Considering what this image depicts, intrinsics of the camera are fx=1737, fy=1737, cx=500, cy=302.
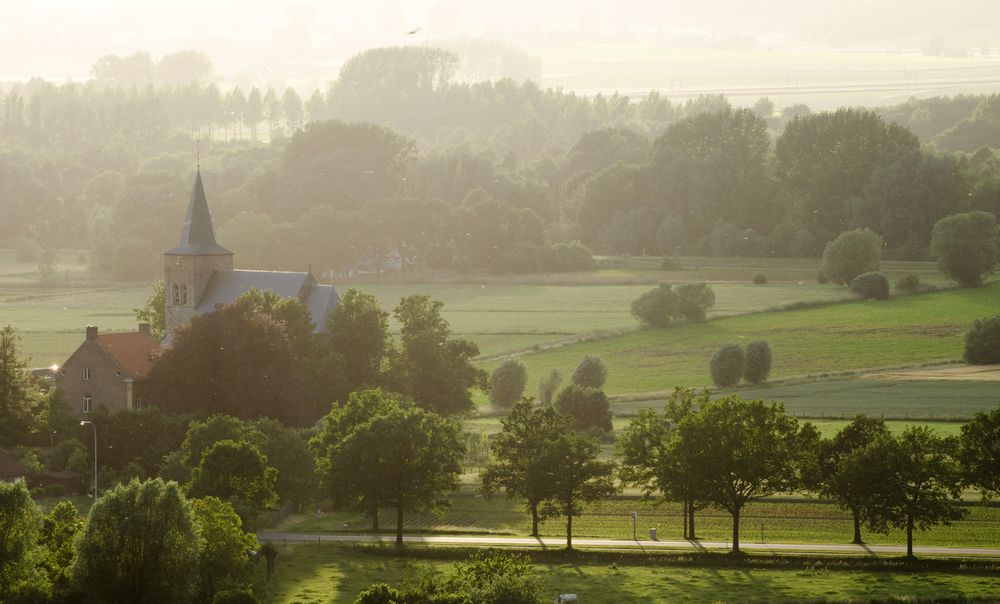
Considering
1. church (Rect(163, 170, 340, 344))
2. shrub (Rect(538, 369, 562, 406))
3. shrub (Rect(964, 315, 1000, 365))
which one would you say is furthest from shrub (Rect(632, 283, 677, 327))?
church (Rect(163, 170, 340, 344))

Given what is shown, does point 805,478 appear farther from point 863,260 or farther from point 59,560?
point 863,260

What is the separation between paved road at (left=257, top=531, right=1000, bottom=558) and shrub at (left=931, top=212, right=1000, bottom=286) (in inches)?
2637

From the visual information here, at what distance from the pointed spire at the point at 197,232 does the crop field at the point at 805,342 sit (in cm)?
2031

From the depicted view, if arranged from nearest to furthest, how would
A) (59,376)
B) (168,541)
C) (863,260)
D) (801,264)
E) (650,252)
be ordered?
(168,541)
(59,376)
(863,260)
(801,264)
(650,252)

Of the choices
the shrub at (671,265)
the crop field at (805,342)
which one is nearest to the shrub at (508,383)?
the crop field at (805,342)

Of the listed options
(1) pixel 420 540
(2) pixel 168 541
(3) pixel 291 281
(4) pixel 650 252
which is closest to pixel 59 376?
(3) pixel 291 281

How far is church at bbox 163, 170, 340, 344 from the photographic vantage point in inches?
3839

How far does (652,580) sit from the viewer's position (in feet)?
197

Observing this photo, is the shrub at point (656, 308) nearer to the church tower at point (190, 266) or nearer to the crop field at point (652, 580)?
the church tower at point (190, 266)

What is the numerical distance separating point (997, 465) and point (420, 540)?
74.2ft

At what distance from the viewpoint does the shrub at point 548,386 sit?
315 ft

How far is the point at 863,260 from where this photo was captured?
135 metres

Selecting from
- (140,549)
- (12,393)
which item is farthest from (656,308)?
(140,549)

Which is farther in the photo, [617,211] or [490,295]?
[617,211]
